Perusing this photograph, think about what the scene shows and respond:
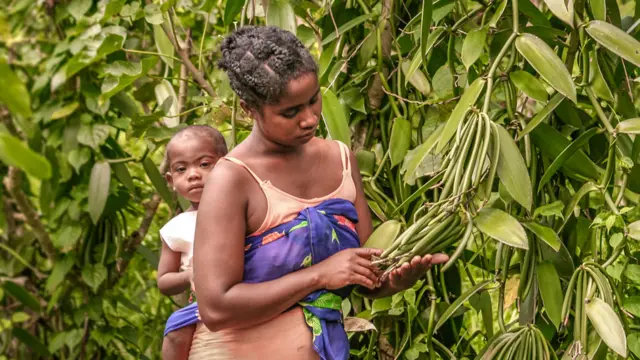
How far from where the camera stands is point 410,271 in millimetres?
1107

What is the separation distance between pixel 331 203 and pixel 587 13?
56cm

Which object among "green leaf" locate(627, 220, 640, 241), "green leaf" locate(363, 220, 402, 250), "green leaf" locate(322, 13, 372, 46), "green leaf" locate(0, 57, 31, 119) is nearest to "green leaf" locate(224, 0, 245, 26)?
"green leaf" locate(322, 13, 372, 46)

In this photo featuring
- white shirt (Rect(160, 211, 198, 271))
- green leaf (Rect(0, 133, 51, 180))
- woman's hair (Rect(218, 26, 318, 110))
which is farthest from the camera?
white shirt (Rect(160, 211, 198, 271))

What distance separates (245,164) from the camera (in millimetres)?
1094

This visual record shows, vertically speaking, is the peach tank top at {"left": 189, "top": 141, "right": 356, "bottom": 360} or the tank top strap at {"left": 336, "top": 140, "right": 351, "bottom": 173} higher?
the tank top strap at {"left": 336, "top": 140, "right": 351, "bottom": 173}

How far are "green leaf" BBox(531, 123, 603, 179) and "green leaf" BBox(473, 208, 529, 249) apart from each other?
0.23 meters

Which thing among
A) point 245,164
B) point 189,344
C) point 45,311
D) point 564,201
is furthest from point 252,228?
point 45,311

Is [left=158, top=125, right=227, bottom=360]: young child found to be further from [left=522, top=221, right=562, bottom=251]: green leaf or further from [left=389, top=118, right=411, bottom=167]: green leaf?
[left=522, top=221, right=562, bottom=251]: green leaf

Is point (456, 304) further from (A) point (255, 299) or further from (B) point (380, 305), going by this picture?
(A) point (255, 299)

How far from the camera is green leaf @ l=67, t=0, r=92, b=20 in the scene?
217 cm

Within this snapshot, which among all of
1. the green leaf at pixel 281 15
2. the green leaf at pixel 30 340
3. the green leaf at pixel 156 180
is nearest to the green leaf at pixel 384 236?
the green leaf at pixel 281 15

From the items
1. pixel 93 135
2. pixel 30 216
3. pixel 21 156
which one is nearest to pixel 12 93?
pixel 21 156

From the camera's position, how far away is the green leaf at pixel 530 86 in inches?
50.9

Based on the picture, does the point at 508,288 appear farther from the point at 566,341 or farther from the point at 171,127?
the point at 171,127
